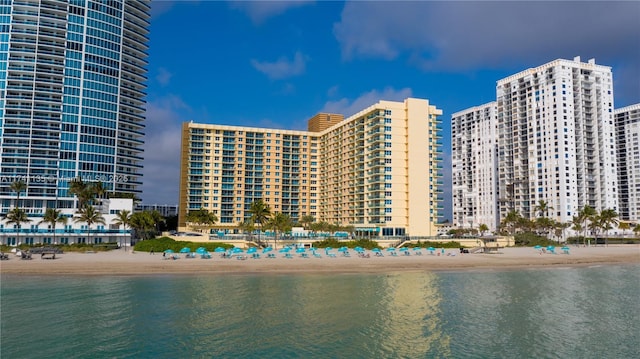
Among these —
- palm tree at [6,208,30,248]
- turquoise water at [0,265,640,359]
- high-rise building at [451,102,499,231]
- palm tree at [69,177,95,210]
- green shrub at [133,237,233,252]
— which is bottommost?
turquoise water at [0,265,640,359]

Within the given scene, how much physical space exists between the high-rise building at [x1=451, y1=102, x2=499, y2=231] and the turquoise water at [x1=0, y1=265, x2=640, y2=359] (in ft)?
411

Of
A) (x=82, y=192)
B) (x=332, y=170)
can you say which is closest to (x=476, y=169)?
(x=332, y=170)

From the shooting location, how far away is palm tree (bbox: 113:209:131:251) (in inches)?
3738

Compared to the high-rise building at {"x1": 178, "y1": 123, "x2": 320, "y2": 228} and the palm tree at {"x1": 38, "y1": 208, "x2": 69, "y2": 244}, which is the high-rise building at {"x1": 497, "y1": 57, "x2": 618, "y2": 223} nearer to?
the high-rise building at {"x1": 178, "y1": 123, "x2": 320, "y2": 228}

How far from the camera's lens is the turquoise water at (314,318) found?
92.6 ft

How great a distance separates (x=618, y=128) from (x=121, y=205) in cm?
18124

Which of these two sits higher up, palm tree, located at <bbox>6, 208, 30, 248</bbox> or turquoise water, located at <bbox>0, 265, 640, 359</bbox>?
palm tree, located at <bbox>6, 208, 30, 248</bbox>

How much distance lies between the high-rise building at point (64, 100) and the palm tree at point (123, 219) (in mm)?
25512

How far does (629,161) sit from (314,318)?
185245 millimetres

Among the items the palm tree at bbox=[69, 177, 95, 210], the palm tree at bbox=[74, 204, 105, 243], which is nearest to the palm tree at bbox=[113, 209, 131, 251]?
the palm tree at bbox=[74, 204, 105, 243]

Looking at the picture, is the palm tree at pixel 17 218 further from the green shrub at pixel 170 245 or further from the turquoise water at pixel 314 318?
the turquoise water at pixel 314 318

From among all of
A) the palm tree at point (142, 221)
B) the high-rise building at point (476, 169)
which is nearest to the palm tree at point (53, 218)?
the palm tree at point (142, 221)

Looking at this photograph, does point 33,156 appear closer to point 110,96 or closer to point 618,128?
point 110,96

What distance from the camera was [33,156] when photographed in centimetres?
11456
